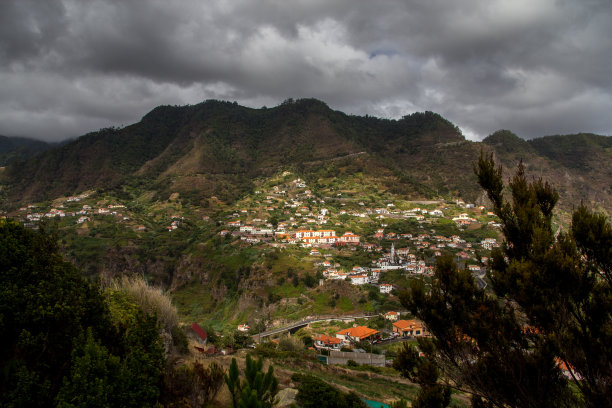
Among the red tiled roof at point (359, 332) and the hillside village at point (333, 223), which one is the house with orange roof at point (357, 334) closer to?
the red tiled roof at point (359, 332)

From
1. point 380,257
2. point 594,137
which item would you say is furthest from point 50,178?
point 594,137

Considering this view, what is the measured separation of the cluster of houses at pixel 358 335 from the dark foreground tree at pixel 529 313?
2495cm

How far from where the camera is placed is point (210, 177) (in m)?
104

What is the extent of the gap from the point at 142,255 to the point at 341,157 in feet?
229

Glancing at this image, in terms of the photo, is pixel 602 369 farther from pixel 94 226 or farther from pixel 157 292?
pixel 94 226

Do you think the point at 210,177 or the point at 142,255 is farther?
the point at 210,177

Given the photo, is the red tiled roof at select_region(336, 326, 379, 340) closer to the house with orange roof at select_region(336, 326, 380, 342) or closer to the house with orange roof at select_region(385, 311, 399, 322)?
the house with orange roof at select_region(336, 326, 380, 342)

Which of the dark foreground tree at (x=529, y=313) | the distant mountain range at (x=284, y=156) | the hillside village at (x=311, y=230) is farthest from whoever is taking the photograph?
the distant mountain range at (x=284, y=156)

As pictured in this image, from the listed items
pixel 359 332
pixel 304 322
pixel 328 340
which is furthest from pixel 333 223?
pixel 328 340

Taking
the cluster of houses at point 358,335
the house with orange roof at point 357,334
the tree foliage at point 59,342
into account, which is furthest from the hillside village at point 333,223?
the tree foliage at point 59,342

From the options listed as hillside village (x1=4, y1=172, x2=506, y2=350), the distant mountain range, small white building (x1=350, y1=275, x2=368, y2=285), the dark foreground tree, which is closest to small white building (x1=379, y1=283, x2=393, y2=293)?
hillside village (x1=4, y1=172, x2=506, y2=350)

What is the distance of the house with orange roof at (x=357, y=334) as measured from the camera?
1208 inches

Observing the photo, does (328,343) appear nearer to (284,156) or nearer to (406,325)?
(406,325)

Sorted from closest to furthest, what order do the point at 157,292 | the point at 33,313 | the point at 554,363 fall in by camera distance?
the point at 554,363
the point at 33,313
the point at 157,292
